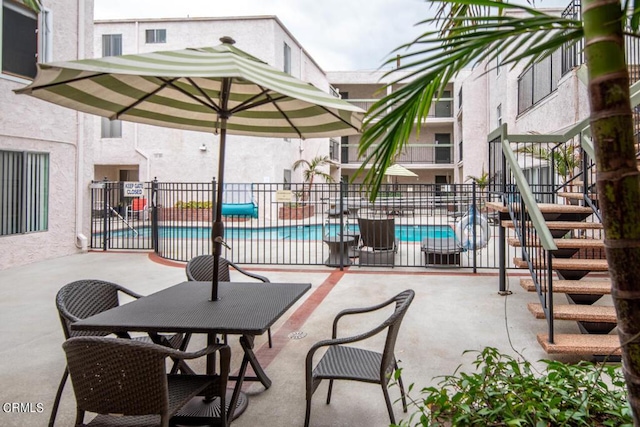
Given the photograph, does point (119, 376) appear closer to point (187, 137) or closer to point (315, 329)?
point (315, 329)

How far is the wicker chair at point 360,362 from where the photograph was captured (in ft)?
7.86

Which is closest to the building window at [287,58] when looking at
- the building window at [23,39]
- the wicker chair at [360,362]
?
the building window at [23,39]

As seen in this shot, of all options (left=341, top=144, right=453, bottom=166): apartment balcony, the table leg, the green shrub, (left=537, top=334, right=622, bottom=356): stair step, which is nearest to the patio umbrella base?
the table leg

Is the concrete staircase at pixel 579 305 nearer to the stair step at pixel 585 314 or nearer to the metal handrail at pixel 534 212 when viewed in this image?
the stair step at pixel 585 314

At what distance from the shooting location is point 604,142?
1080mm

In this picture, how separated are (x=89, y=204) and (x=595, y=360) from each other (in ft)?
33.8

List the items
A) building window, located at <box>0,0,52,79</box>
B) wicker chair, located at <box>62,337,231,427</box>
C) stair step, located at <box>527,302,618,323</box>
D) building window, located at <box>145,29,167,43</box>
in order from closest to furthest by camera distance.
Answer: wicker chair, located at <box>62,337,231,427</box> < stair step, located at <box>527,302,618,323</box> < building window, located at <box>0,0,52,79</box> < building window, located at <box>145,29,167,43</box>

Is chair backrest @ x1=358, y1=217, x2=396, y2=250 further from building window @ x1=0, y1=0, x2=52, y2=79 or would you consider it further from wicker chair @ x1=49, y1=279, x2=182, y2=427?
building window @ x1=0, y1=0, x2=52, y2=79

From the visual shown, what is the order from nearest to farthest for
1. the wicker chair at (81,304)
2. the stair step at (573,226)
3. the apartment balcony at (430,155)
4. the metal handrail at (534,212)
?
the wicker chair at (81,304)
the metal handrail at (534,212)
the stair step at (573,226)
the apartment balcony at (430,155)

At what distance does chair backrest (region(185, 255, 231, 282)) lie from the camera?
3.96m

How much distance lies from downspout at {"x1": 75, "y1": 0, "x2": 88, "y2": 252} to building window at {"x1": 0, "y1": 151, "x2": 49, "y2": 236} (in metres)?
0.78

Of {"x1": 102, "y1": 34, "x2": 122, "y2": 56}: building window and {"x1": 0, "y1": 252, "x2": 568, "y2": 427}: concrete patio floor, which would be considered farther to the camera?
{"x1": 102, "y1": 34, "x2": 122, "y2": 56}: building window

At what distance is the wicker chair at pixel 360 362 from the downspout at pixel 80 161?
8659 mm

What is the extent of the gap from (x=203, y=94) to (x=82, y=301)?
1.74 metres
